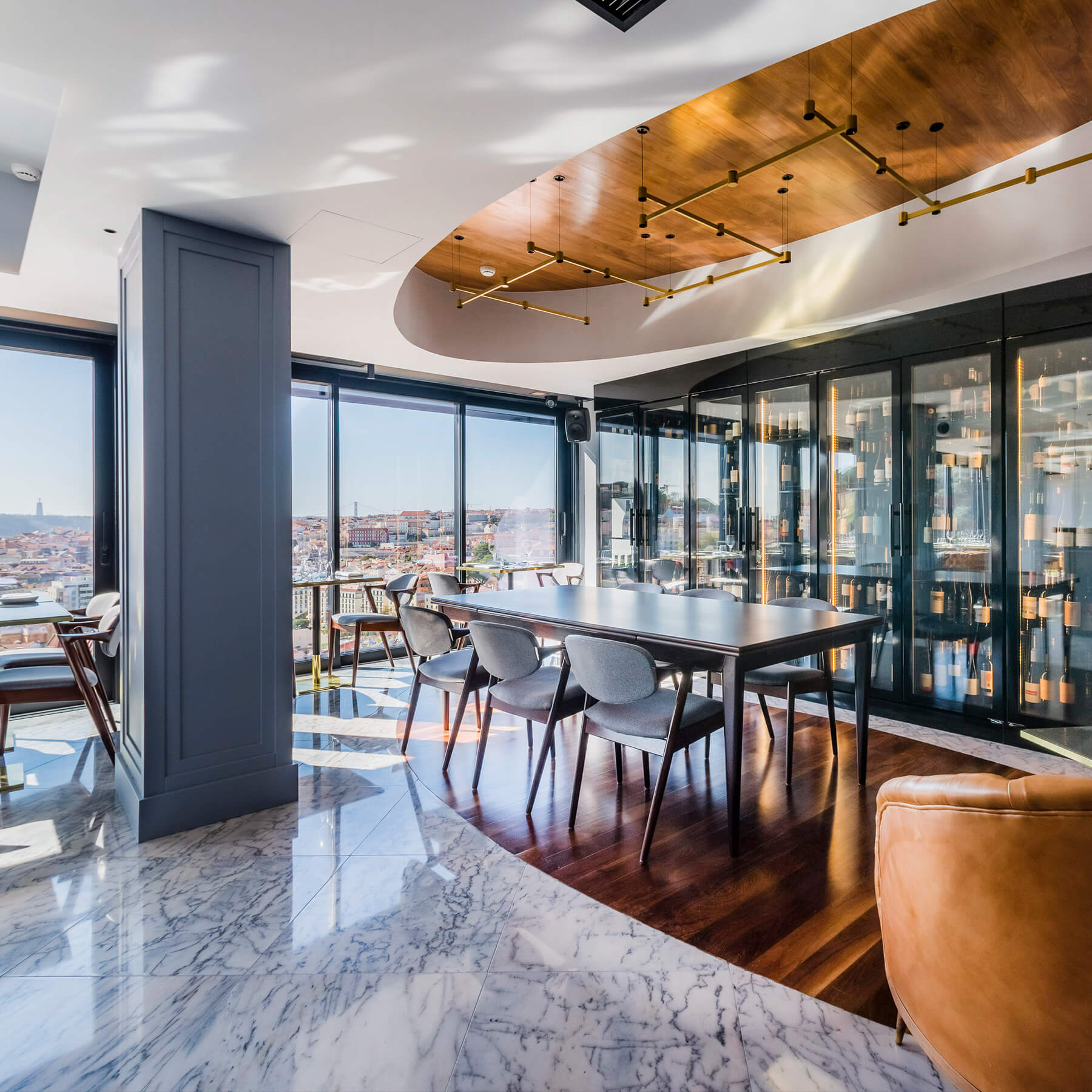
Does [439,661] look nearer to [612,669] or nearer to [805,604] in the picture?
[612,669]

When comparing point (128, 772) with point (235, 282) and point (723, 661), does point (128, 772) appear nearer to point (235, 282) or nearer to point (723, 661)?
point (235, 282)

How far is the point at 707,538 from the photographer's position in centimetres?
649

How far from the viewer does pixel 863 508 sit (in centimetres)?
515

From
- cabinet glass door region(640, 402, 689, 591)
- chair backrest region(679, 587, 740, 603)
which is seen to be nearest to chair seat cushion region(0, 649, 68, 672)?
chair backrest region(679, 587, 740, 603)

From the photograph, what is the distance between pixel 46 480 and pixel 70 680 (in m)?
2.18

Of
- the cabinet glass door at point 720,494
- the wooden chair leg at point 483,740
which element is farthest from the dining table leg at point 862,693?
the cabinet glass door at point 720,494

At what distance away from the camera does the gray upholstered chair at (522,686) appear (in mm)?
3205

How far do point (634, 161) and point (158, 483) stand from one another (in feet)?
10.0

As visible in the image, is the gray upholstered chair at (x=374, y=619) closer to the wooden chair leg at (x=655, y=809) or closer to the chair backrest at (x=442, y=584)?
the chair backrest at (x=442, y=584)

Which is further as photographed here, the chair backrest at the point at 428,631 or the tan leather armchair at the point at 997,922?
the chair backrest at the point at 428,631

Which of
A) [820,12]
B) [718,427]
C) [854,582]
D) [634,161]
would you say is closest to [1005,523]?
[854,582]

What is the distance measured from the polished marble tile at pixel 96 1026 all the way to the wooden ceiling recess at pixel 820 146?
12.1 feet

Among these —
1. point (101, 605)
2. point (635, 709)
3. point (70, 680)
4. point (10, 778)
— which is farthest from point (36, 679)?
point (635, 709)

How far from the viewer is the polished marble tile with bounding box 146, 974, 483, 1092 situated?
5.47ft
